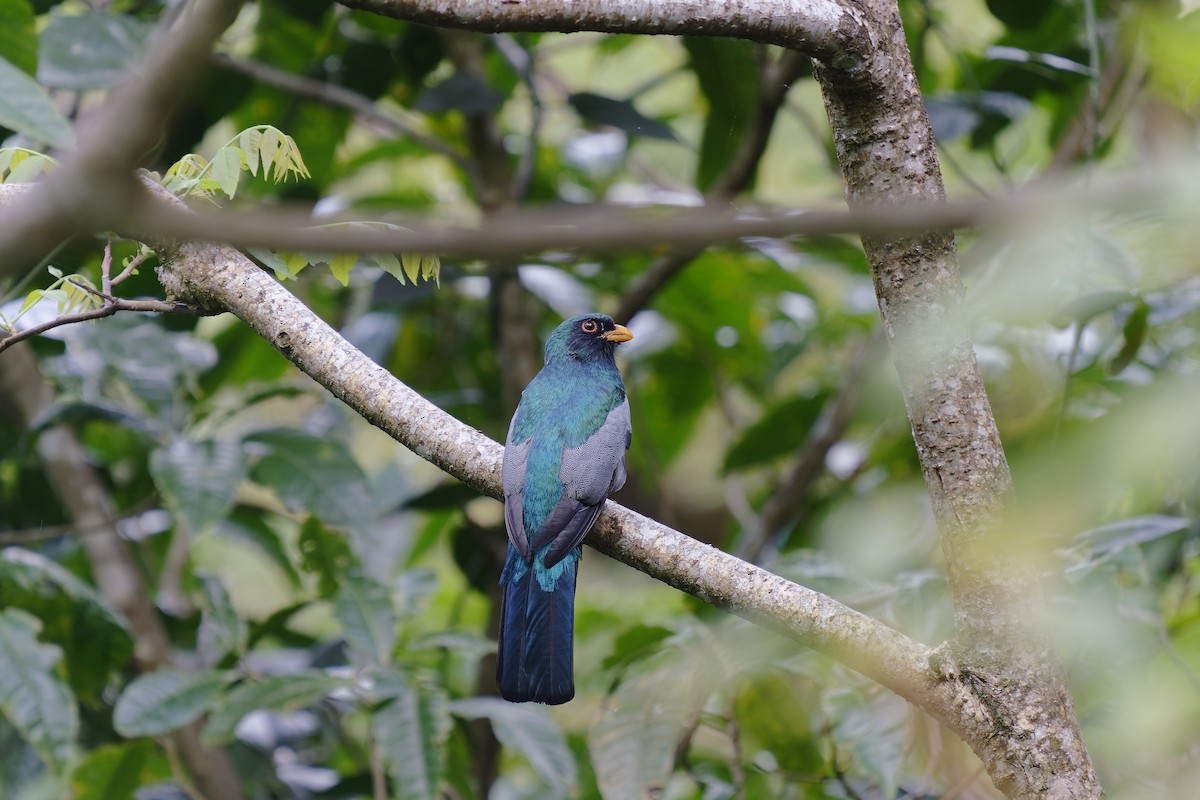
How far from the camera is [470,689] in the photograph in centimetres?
525

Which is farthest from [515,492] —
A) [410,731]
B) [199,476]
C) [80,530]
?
[80,530]

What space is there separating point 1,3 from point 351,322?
2.08 m

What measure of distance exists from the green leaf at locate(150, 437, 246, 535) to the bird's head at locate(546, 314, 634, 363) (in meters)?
1.15

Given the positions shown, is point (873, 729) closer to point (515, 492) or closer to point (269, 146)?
point (515, 492)

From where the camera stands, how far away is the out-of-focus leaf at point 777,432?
4625 mm

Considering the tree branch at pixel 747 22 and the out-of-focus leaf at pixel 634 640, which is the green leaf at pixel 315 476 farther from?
the tree branch at pixel 747 22

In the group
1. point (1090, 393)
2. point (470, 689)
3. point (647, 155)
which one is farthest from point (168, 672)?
point (647, 155)

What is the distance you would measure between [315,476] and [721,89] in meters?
2.02

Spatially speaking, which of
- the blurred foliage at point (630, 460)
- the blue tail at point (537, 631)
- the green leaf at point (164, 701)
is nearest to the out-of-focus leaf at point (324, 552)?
the blurred foliage at point (630, 460)

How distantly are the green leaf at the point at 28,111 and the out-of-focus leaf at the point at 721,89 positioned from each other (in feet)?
6.76

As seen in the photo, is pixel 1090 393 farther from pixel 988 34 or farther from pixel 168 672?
pixel 988 34

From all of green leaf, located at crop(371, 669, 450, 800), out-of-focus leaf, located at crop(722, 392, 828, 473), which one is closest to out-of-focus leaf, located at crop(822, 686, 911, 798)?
green leaf, located at crop(371, 669, 450, 800)

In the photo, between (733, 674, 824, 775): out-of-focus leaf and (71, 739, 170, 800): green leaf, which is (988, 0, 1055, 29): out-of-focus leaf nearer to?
(733, 674, 824, 775): out-of-focus leaf

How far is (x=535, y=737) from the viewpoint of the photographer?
3.52 m
